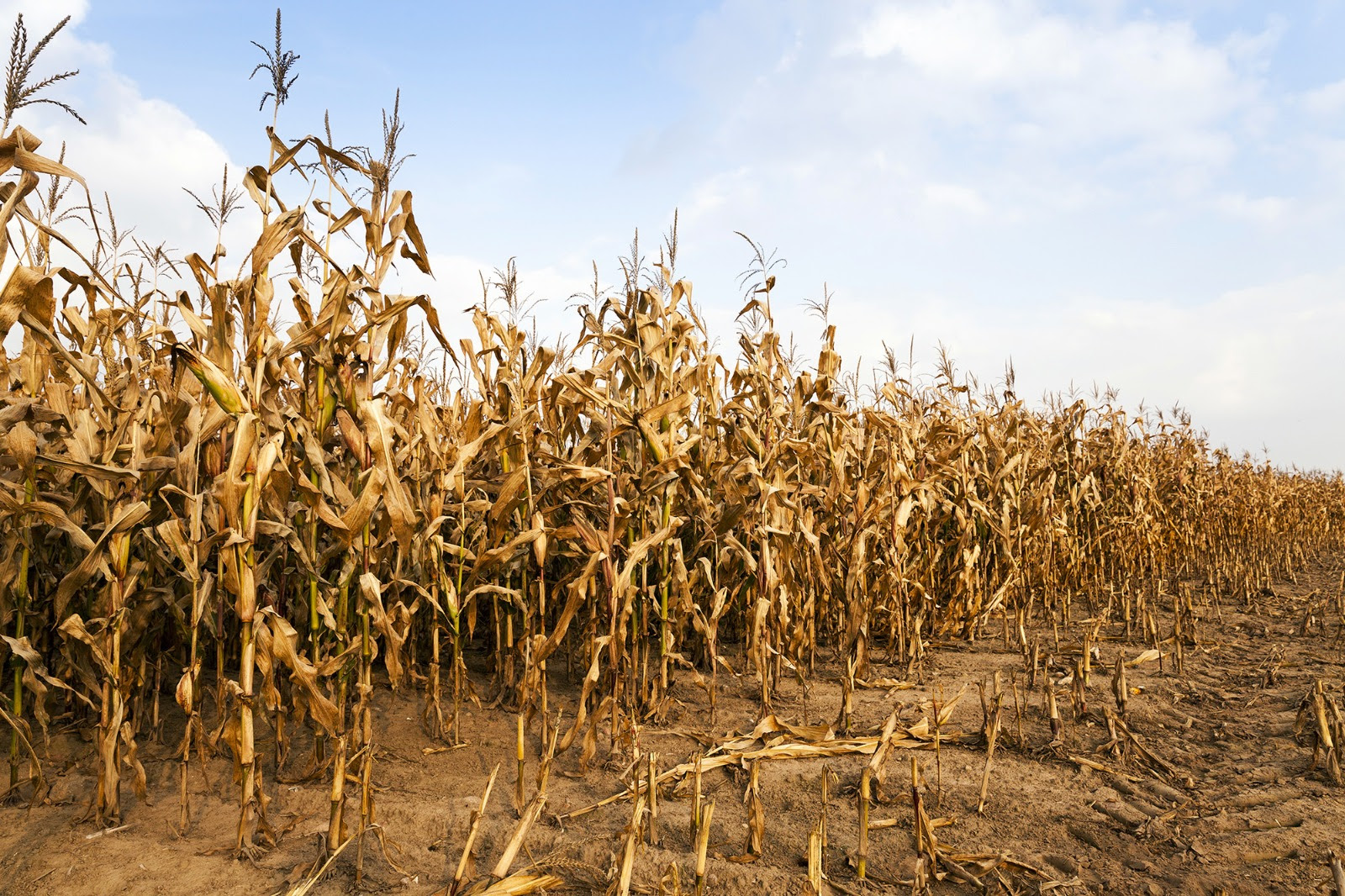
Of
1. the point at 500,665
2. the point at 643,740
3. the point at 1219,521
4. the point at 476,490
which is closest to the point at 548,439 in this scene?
the point at 476,490

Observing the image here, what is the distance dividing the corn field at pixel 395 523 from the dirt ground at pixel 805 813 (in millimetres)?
119

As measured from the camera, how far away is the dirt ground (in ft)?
8.05

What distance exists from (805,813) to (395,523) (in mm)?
1911

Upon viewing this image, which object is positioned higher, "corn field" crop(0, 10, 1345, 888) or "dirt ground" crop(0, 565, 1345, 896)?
"corn field" crop(0, 10, 1345, 888)

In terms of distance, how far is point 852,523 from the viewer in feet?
14.7

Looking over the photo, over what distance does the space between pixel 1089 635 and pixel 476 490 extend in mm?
3720

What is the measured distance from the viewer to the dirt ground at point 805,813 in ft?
8.05

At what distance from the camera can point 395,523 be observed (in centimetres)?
262

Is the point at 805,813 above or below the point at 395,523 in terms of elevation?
below

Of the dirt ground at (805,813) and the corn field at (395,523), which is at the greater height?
the corn field at (395,523)

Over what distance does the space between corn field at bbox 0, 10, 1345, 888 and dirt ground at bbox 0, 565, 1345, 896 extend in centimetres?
12

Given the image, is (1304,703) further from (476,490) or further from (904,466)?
(476,490)

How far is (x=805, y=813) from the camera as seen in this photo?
296 cm

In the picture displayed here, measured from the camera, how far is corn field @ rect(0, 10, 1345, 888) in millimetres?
2521
